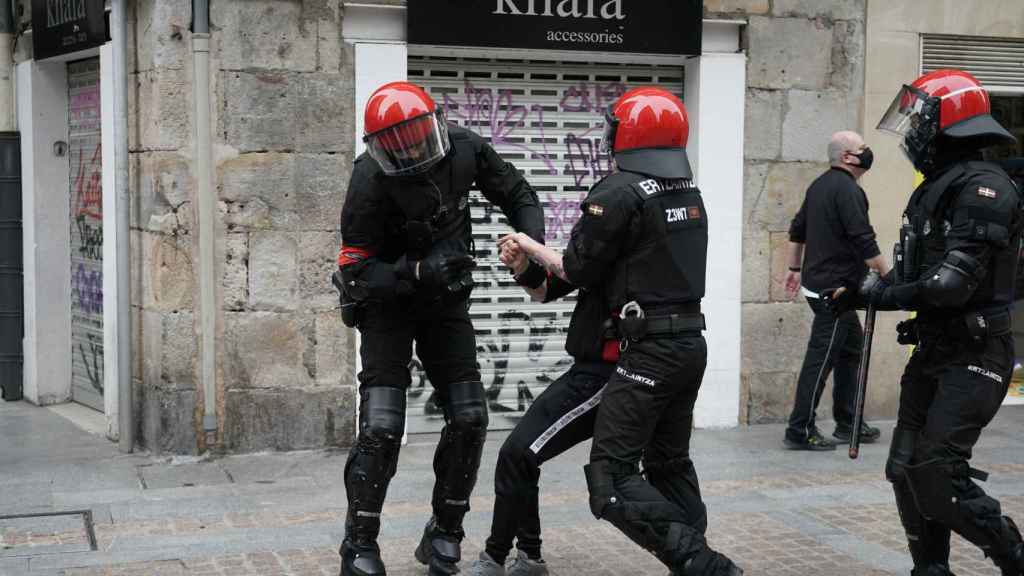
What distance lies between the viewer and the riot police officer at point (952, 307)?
4.86 meters

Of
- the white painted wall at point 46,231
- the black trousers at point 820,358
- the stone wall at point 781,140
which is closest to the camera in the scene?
the black trousers at point 820,358

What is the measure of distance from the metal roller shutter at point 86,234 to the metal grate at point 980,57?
5.83 metres

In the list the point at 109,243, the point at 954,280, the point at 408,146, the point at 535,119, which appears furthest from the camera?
the point at 535,119

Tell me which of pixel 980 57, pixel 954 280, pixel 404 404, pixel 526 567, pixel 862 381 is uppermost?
pixel 980 57

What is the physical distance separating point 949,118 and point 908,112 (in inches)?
7.5

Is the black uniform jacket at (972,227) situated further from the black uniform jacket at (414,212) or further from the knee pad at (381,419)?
the knee pad at (381,419)

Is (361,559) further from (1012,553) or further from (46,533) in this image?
(1012,553)

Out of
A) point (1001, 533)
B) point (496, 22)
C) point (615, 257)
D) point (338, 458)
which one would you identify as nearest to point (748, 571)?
point (1001, 533)

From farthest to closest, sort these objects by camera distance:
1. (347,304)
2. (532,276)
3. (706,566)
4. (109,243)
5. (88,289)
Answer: (88,289)
(109,243)
(347,304)
(532,276)
(706,566)

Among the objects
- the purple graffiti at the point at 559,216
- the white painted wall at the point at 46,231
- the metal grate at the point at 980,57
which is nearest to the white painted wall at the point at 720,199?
the purple graffiti at the point at 559,216

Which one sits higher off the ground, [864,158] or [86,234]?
[864,158]

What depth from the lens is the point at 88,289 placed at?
989 cm

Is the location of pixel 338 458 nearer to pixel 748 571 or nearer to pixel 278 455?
pixel 278 455

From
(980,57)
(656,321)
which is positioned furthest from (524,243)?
(980,57)
